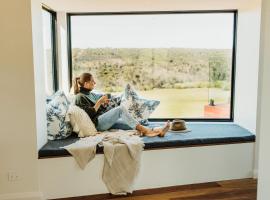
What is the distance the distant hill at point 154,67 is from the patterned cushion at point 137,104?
31 centimetres

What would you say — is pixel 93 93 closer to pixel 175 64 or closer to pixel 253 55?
pixel 175 64

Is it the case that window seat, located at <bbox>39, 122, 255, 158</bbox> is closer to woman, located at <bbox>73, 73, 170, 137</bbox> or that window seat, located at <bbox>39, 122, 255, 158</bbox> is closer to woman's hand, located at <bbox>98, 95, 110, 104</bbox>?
woman, located at <bbox>73, 73, 170, 137</bbox>

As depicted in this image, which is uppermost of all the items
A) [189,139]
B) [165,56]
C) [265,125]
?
[165,56]

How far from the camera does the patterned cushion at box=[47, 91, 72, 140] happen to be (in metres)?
3.30

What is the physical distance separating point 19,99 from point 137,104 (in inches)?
59.9

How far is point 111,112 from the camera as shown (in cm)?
358

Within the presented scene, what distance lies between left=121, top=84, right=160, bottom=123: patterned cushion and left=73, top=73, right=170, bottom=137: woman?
29 centimetres

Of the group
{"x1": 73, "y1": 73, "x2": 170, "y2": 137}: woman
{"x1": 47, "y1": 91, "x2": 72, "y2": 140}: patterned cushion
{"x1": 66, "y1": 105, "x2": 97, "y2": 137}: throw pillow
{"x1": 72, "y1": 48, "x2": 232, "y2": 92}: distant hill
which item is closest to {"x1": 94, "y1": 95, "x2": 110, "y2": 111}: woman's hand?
{"x1": 73, "y1": 73, "x2": 170, "y2": 137}: woman

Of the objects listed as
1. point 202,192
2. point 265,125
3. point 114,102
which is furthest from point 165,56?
point 265,125

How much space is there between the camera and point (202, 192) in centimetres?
321

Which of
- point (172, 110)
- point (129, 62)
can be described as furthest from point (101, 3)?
point (172, 110)

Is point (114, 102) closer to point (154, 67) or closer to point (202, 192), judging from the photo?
point (154, 67)

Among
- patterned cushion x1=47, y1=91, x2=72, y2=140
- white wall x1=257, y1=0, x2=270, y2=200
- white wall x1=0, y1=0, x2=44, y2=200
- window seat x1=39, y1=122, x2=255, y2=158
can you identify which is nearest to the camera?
white wall x1=257, y1=0, x2=270, y2=200

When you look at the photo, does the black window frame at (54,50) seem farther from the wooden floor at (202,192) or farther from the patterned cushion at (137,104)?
the wooden floor at (202,192)
